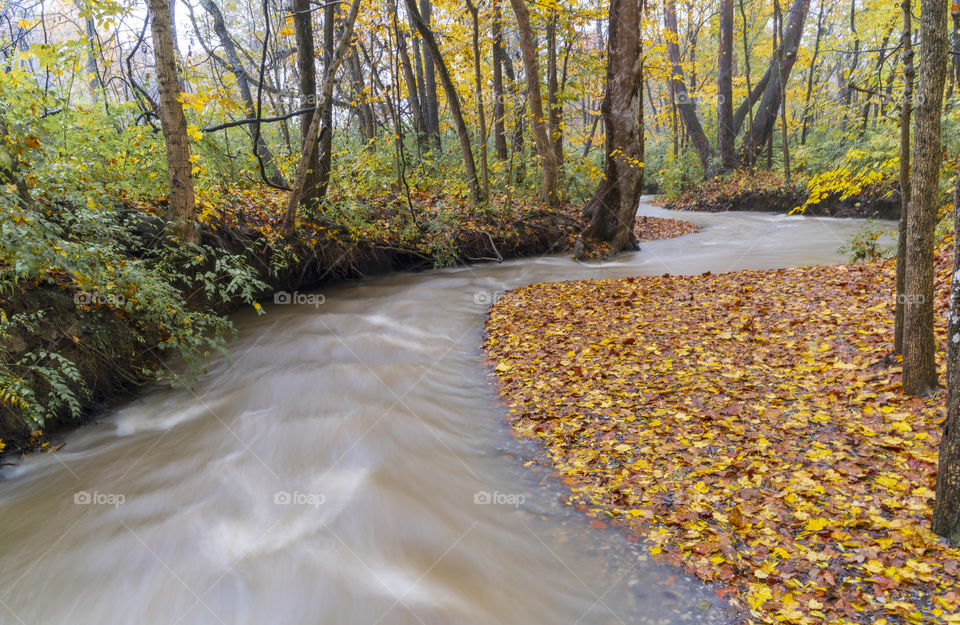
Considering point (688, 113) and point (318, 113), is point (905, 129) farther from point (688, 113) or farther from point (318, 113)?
point (688, 113)

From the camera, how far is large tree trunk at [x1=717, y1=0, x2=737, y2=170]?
2084 centimetres

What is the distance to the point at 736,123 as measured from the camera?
2500cm

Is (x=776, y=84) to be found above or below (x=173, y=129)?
above

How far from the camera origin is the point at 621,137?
1226 centimetres

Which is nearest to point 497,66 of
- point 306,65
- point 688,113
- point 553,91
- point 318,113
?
point 553,91

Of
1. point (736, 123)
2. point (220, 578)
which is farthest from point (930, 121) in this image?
point (736, 123)

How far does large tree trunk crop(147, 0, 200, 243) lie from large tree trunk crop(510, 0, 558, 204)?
8325 millimetres

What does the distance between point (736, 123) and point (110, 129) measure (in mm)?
26162

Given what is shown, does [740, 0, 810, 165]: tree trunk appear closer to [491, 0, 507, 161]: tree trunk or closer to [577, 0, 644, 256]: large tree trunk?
[577, 0, 644, 256]: large tree trunk

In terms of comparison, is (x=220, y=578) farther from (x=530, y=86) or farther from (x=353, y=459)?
(x=530, y=86)

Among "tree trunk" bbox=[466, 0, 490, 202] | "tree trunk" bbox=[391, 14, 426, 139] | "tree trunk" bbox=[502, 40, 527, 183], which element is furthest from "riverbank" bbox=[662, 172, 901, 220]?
"tree trunk" bbox=[391, 14, 426, 139]

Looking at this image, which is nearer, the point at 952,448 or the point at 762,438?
the point at 952,448

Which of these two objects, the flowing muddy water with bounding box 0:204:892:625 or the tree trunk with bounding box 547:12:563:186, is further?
the tree trunk with bounding box 547:12:563:186

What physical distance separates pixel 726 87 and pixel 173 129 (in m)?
22.6
